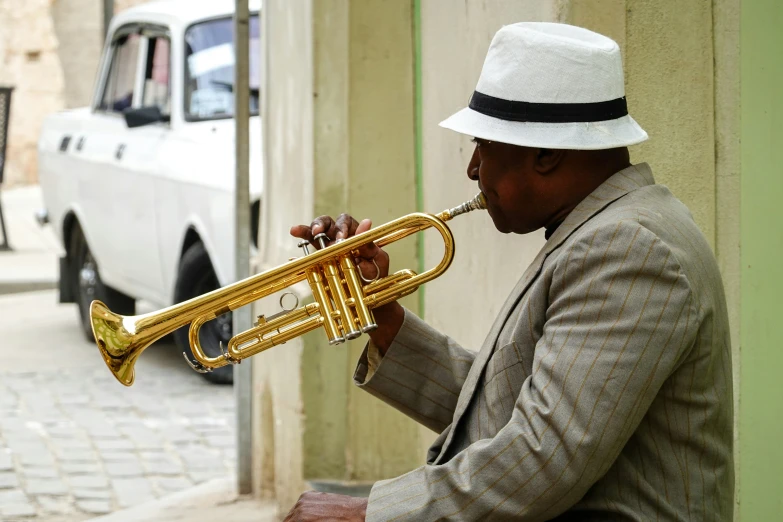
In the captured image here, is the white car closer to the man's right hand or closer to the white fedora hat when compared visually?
the man's right hand

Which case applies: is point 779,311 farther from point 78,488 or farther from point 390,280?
point 78,488

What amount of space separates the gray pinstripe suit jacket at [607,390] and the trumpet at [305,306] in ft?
1.07

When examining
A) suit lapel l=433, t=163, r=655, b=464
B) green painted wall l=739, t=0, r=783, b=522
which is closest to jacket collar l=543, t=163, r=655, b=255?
suit lapel l=433, t=163, r=655, b=464

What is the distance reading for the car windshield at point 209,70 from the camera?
308 inches

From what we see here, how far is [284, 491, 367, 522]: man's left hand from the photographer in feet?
7.37

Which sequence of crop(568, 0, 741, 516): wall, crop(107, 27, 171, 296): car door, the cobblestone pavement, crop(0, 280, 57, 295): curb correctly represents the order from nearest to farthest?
1. crop(568, 0, 741, 516): wall
2. the cobblestone pavement
3. crop(107, 27, 171, 296): car door
4. crop(0, 280, 57, 295): curb

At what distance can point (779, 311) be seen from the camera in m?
3.40

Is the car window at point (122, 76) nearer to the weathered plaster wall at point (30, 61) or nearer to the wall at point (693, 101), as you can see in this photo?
the wall at point (693, 101)

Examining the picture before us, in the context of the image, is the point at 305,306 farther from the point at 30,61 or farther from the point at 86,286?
the point at 30,61

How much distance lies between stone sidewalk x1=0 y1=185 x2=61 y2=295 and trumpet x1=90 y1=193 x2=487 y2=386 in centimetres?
936

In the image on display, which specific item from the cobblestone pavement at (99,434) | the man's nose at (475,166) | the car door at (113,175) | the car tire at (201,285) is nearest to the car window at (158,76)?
the car door at (113,175)

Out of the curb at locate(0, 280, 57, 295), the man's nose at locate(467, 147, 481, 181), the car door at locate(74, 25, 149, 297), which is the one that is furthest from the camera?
the curb at locate(0, 280, 57, 295)

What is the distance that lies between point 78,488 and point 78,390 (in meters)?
2.06

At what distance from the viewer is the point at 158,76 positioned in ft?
27.4
